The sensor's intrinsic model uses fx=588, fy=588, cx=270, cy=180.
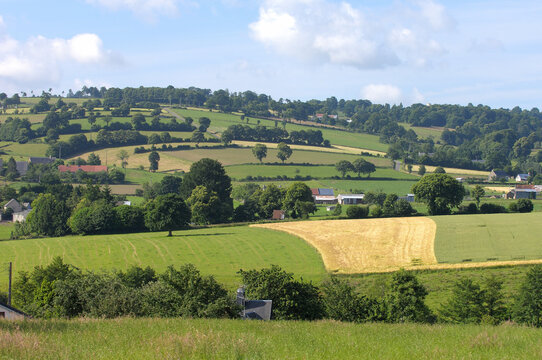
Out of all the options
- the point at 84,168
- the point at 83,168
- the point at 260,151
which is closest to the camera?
the point at 83,168

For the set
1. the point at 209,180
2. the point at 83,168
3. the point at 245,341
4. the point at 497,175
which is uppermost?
the point at 245,341

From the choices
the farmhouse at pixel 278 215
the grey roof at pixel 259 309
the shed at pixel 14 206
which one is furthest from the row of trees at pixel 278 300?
the shed at pixel 14 206

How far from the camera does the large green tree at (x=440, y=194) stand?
92.4m

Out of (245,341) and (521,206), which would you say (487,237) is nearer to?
(521,206)

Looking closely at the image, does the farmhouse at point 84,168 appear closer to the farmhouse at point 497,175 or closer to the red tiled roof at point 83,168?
the red tiled roof at point 83,168

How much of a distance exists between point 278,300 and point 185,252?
33.9 m

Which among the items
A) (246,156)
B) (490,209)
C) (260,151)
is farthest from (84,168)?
(490,209)

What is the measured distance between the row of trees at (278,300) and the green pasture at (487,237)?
871 inches

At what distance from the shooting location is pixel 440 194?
92562 mm

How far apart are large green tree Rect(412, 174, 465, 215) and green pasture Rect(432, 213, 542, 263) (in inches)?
257

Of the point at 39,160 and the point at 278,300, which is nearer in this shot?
the point at 278,300

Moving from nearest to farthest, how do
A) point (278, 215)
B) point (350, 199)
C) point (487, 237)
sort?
point (487, 237)
point (278, 215)
point (350, 199)

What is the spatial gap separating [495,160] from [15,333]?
604 feet

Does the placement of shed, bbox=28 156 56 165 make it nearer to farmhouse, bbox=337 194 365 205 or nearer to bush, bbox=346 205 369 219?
farmhouse, bbox=337 194 365 205
